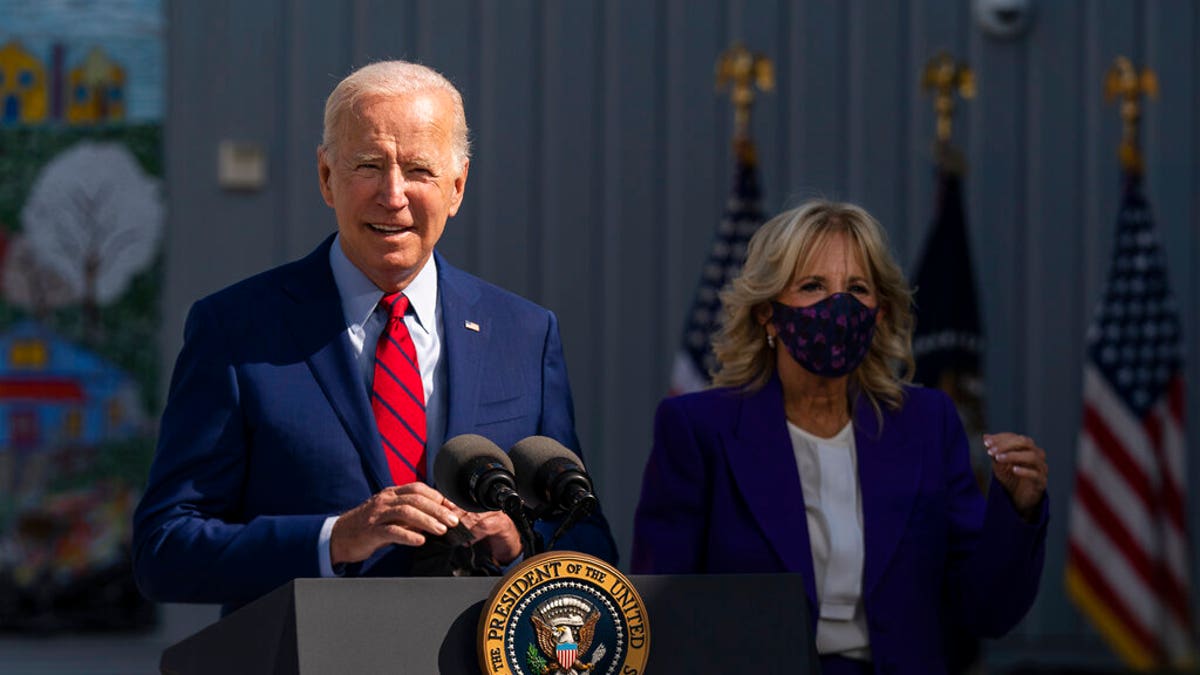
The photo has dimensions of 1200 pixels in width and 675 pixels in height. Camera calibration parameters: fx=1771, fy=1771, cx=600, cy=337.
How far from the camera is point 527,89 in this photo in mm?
7398

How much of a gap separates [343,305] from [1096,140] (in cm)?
532

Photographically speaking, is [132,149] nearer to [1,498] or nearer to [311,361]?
[1,498]

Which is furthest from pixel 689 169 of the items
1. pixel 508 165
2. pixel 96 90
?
pixel 96 90

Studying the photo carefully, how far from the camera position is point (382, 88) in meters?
2.44

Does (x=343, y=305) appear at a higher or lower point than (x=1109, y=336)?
higher

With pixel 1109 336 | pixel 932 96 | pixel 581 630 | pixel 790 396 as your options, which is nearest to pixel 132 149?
pixel 932 96

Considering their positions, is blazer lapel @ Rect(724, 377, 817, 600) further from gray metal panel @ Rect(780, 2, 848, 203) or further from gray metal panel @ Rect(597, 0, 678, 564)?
gray metal panel @ Rect(780, 2, 848, 203)

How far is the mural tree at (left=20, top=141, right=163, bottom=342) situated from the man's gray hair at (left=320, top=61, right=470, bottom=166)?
501 cm

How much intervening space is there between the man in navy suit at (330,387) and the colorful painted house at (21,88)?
16.6 feet

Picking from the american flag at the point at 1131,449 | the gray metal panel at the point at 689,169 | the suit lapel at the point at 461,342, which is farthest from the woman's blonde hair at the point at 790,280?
the gray metal panel at the point at 689,169

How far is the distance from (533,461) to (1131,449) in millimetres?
4954

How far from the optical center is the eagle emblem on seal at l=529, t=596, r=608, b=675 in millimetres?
2012

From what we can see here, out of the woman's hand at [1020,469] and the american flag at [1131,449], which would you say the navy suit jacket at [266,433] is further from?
the american flag at [1131,449]

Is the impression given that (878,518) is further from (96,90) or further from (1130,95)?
(96,90)
